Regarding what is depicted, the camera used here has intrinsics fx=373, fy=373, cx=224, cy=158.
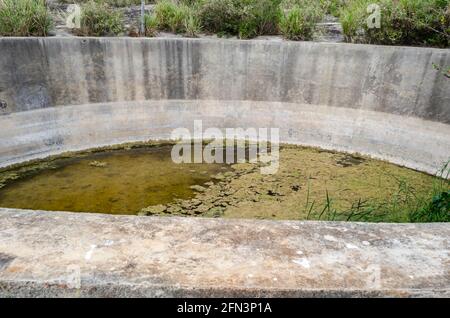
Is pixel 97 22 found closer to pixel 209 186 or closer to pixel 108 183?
pixel 108 183

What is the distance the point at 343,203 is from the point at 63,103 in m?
3.72

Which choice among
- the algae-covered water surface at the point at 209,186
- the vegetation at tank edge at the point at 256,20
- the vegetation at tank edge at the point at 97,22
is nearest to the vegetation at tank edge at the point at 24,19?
the vegetation at tank edge at the point at 256,20

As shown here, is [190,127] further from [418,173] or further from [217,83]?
[418,173]

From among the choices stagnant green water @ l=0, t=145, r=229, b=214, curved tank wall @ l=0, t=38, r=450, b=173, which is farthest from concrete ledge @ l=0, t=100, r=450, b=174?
stagnant green water @ l=0, t=145, r=229, b=214

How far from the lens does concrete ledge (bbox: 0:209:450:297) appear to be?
0.98 metres

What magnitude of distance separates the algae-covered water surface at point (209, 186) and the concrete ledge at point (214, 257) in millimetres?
1912

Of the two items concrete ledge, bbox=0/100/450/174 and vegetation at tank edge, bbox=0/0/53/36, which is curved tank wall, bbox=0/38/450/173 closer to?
concrete ledge, bbox=0/100/450/174

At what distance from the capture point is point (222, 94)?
5.48m

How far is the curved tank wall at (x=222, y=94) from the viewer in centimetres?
461

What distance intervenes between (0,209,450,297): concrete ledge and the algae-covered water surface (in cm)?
191

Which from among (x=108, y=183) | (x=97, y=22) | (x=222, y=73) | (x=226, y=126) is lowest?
(x=108, y=183)

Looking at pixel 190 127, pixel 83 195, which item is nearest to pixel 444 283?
pixel 83 195

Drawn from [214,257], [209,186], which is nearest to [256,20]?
[209,186]

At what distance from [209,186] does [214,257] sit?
9.63 ft
